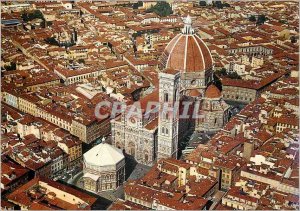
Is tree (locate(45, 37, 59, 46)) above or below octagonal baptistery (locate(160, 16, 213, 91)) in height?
below

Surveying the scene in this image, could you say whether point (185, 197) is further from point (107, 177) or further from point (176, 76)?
point (176, 76)

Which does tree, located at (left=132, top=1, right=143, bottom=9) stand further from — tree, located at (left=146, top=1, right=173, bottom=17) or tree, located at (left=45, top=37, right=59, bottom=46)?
tree, located at (left=45, top=37, right=59, bottom=46)

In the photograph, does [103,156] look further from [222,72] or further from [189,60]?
[222,72]

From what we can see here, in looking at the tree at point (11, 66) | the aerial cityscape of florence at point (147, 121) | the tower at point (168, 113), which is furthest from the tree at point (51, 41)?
the tower at point (168, 113)

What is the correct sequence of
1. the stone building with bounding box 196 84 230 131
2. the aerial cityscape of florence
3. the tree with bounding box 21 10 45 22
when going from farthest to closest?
the tree with bounding box 21 10 45 22 < the stone building with bounding box 196 84 230 131 < the aerial cityscape of florence

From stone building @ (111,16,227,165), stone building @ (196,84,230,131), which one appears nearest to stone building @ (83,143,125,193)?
stone building @ (111,16,227,165)

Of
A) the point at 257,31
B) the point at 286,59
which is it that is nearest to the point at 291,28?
the point at 257,31

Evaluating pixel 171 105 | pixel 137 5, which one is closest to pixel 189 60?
pixel 171 105
